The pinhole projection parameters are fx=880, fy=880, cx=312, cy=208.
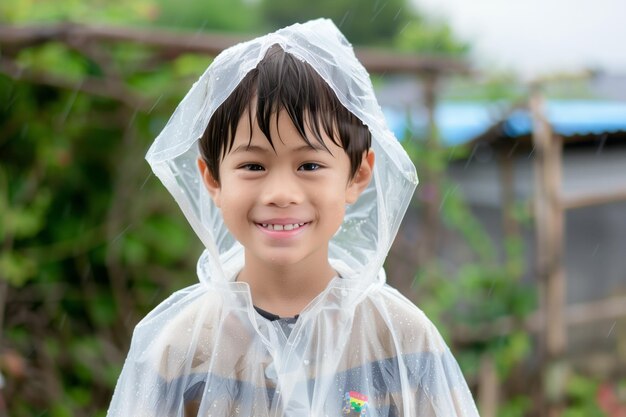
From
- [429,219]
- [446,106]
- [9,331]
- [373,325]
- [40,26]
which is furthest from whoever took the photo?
[446,106]

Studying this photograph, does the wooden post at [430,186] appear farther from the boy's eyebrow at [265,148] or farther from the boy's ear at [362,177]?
the boy's eyebrow at [265,148]

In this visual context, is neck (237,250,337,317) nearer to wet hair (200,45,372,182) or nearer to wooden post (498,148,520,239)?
wet hair (200,45,372,182)

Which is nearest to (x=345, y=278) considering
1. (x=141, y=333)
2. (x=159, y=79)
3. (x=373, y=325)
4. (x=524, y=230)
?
(x=373, y=325)

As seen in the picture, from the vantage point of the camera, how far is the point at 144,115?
492 cm

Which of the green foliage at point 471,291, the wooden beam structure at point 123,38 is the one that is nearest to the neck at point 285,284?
the wooden beam structure at point 123,38

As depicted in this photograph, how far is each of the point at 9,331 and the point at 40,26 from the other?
1.64m

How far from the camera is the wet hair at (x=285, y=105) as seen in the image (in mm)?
1762

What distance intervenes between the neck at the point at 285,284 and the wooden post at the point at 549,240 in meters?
3.66

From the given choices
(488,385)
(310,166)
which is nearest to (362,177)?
(310,166)

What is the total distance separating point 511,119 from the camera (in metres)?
5.84

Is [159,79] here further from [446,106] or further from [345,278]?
[446,106]

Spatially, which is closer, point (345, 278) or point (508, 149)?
point (345, 278)

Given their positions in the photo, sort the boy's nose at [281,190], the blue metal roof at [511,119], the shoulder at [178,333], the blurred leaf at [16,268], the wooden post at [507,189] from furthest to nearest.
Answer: the wooden post at [507,189] < the blue metal roof at [511,119] < the blurred leaf at [16,268] < the shoulder at [178,333] < the boy's nose at [281,190]

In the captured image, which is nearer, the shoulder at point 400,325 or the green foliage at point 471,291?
the shoulder at point 400,325
